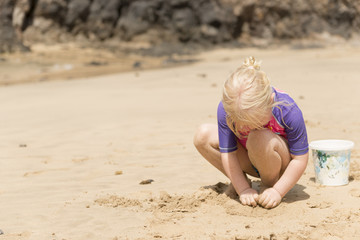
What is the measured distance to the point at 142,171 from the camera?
4.45 m

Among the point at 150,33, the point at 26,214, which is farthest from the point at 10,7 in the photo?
the point at 26,214

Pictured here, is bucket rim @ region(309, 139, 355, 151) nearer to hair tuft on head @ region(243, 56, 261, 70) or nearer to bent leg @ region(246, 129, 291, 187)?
bent leg @ region(246, 129, 291, 187)

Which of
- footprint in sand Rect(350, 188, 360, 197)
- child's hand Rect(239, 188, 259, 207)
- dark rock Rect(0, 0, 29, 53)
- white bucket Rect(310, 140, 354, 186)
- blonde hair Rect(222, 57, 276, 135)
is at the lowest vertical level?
dark rock Rect(0, 0, 29, 53)

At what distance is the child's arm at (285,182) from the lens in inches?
129

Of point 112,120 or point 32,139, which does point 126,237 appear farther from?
point 112,120

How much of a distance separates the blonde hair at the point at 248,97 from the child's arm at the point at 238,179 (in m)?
0.44

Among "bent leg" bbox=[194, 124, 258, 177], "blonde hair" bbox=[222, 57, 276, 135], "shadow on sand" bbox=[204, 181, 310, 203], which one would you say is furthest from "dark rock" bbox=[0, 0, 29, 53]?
"blonde hair" bbox=[222, 57, 276, 135]

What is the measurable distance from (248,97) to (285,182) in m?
0.70

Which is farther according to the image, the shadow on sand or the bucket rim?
the bucket rim

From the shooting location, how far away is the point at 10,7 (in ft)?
56.1

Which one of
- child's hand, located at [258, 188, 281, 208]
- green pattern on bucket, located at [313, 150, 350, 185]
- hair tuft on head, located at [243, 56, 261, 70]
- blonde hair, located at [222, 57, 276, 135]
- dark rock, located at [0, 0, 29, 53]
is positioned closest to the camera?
blonde hair, located at [222, 57, 276, 135]

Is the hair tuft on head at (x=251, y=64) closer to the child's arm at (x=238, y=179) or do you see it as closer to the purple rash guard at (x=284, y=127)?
the purple rash guard at (x=284, y=127)

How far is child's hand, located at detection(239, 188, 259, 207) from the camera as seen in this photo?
11.0ft

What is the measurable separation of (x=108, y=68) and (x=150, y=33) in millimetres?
4300
